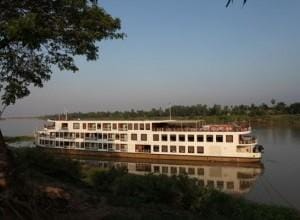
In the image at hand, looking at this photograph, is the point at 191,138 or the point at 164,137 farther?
the point at 164,137

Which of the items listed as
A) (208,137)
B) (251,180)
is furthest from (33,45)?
(208,137)

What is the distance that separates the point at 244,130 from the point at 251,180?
9698mm

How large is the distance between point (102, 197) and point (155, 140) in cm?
3533

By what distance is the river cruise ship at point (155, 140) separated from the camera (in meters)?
39.5

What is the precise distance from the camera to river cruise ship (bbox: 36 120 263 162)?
39469mm

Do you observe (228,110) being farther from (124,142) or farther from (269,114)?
(124,142)

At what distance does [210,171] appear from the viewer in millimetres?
35281

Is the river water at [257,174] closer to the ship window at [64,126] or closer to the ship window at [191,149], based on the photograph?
the ship window at [191,149]

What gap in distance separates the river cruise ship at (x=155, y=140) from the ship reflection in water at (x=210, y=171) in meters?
1.47

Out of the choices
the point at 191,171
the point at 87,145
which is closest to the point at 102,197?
the point at 191,171

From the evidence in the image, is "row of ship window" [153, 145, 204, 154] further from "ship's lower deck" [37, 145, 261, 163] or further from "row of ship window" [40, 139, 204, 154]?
"ship's lower deck" [37, 145, 261, 163]

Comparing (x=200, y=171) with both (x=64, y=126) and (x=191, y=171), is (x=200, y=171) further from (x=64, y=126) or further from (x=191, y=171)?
(x=64, y=126)

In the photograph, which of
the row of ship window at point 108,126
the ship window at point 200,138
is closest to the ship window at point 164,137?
the row of ship window at point 108,126

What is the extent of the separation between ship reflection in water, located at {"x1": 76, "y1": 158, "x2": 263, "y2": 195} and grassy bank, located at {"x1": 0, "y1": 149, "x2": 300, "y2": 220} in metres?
Result: 16.7
